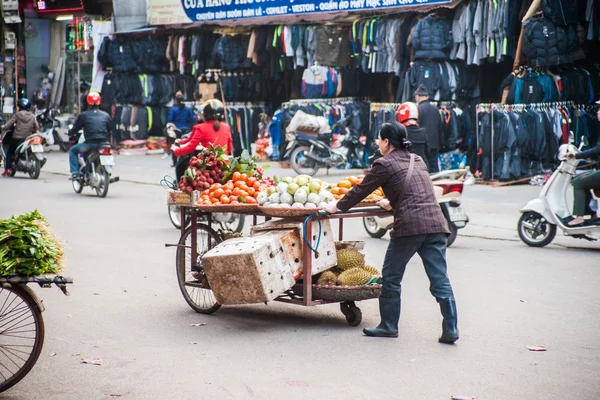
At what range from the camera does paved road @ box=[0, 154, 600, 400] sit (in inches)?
221

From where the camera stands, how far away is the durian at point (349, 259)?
7.55 metres

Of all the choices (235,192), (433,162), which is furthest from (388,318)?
(433,162)

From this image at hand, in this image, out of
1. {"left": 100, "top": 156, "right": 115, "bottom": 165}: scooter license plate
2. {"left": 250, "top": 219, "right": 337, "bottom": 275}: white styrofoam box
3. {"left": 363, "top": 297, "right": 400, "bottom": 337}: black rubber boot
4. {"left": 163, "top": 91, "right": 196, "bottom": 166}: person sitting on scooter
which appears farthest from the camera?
{"left": 163, "top": 91, "right": 196, "bottom": 166}: person sitting on scooter

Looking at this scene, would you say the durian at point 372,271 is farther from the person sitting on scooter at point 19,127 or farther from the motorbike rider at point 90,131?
the person sitting on scooter at point 19,127

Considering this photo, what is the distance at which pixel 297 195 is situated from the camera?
7.25 metres

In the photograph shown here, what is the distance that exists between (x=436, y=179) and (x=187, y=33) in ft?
49.1

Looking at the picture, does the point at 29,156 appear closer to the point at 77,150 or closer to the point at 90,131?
the point at 77,150

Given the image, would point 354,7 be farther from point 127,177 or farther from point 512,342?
point 512,342

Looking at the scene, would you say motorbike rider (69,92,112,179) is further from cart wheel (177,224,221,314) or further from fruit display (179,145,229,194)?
cart wheel (177,224,221,314)

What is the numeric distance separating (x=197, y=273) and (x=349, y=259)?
4.42 feet

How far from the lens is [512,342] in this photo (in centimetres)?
680

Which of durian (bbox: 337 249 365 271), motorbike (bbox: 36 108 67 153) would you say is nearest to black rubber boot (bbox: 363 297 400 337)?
durian (bbox: 337 249 365 271)

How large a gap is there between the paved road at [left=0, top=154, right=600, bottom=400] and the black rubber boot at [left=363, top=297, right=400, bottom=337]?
0.32ft

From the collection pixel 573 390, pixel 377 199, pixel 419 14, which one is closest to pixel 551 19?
pixel 419 14
